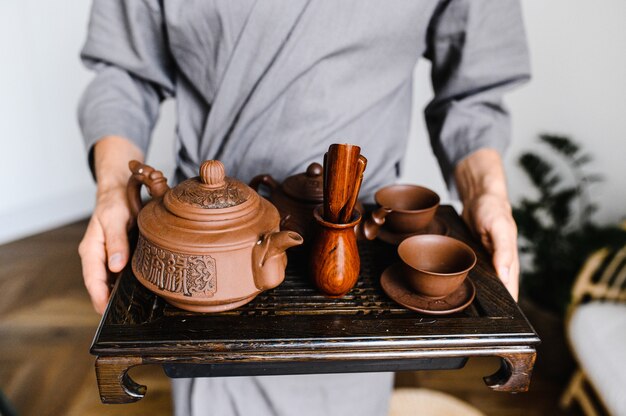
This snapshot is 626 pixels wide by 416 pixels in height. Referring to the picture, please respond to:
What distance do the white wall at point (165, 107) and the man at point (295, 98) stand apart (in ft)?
3.68

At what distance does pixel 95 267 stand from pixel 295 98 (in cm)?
44

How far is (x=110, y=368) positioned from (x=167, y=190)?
10.0 inches

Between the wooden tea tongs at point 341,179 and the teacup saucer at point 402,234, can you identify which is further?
the teacup saucer at point 402,234

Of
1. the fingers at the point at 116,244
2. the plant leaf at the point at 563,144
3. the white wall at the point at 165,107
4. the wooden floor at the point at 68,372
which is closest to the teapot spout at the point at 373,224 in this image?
the fingers at the point at 116,244

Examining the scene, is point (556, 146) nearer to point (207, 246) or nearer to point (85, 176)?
point (207, 246)

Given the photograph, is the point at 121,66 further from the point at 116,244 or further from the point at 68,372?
the point at 68,372

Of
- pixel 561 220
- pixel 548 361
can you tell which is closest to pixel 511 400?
pixel 548 361

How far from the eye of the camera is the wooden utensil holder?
713 millimetres

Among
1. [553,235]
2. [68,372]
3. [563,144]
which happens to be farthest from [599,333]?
[68,372]

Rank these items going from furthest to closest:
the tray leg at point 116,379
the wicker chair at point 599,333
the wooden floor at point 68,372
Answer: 1. the wooden floor at point 68,372
2. the wicker chair at point 599,333
3. the tray leg at point 116,379

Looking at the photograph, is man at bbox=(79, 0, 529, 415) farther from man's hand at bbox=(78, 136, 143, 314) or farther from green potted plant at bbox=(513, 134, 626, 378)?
green potted plant at bbox=(513, 134, 626, 378)

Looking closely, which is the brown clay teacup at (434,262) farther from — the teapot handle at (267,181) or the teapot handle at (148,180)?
the teapot handle at (148,180)

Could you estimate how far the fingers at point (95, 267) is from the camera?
814mm

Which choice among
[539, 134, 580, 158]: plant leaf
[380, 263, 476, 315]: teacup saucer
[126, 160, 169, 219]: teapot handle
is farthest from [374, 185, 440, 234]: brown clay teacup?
[539, 134, 580, 158]: plant leaf
